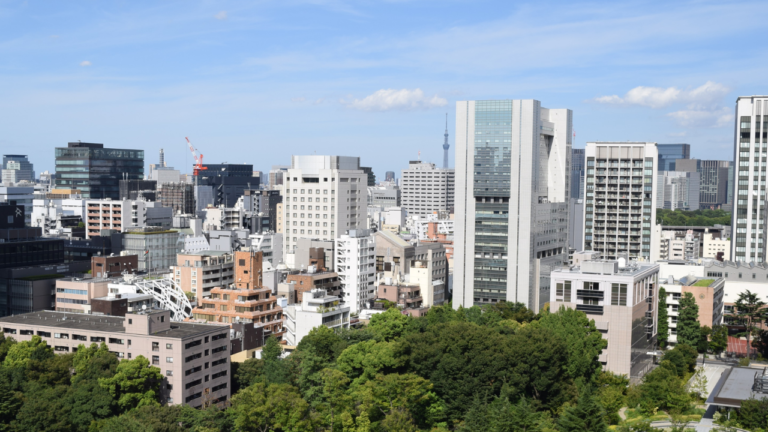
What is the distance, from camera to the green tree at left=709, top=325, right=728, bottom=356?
74250mm

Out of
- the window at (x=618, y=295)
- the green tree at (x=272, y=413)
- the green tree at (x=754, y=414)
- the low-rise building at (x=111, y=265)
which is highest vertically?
the window at (x=618, y=295)

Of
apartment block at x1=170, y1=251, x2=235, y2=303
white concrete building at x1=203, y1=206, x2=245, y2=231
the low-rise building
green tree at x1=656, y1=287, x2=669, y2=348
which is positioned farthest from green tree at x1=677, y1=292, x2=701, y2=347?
white concrete building at x1=203, y1=206, x2=245, y2=231

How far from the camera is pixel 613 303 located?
62.4m

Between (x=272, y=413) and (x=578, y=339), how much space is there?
23.5m

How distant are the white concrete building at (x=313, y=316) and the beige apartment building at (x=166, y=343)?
1210 centimetres

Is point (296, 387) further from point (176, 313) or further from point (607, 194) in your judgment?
point (607, 194)

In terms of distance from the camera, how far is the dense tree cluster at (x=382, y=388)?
160 feet

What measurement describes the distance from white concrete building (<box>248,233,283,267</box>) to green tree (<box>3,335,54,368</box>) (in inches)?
2060

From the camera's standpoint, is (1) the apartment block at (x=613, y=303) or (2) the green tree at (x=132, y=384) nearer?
(2) the green tree at (x=132, y=384)

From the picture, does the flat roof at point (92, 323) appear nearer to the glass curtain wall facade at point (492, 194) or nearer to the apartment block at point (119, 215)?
the glass curtain wall facade at point (492, 194)

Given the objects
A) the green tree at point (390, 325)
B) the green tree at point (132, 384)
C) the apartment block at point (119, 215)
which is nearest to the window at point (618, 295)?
the green tree at point (390, 325)

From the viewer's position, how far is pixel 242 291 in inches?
2918

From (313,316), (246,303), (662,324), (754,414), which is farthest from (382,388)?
(662,324)

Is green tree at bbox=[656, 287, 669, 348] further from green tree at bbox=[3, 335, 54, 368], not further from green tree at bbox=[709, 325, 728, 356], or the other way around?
green tree at bbox=[3, 335, 54, 368]
